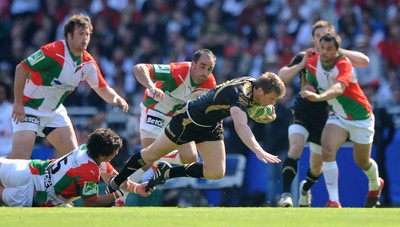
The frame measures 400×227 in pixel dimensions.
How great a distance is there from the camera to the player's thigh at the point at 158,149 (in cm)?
1166

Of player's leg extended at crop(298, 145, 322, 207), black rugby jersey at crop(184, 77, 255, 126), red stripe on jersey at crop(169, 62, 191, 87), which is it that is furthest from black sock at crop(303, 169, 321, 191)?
black rugby jersey at crop(184, 77, 255, 126)

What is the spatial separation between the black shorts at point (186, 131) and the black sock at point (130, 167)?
0.47 m

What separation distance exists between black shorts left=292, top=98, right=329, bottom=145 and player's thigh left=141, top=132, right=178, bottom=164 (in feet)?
7.99

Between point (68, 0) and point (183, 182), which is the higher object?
point (68, 0)

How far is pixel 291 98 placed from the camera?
16969 mm

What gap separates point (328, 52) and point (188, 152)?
7.00 feet

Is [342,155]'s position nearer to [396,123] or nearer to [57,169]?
[396,123]

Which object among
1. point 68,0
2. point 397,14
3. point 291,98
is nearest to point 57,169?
point 291,98

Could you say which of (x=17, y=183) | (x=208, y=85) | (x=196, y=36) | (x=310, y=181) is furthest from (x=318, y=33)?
(x=196, y=36)

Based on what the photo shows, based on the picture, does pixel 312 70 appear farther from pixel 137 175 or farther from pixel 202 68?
pixel 137 175

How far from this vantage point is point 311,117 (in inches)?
535

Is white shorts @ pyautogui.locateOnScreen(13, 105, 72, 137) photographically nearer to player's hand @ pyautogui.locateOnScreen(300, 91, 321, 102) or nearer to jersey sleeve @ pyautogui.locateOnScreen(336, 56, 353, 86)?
player's hand @ pyautogui.locateOnScreen(300, 91, 321, 102)

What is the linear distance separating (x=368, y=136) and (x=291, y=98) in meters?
3.87

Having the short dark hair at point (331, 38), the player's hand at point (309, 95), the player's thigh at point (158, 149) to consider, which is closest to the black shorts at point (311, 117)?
the short dark hair at point (331, 38)
